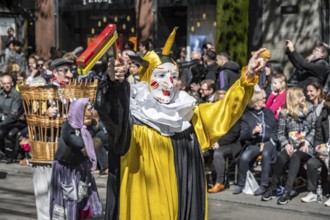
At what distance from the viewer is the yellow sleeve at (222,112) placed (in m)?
5.93

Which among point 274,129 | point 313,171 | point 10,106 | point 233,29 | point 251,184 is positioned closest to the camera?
point 313,171

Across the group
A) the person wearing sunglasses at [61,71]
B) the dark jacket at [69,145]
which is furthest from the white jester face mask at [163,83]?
the person wearing sunglasses at [61,71]

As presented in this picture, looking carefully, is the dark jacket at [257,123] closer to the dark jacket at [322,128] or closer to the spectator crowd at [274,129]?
the spectator crowd at [274,129]

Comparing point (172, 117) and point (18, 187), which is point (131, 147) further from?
point (18, 187)

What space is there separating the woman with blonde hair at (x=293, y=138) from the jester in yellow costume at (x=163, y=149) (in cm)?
441

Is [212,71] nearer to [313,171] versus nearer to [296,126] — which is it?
[296,126]

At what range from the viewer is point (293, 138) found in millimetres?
10461

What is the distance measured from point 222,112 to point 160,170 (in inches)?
26.5

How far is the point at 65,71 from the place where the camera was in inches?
374

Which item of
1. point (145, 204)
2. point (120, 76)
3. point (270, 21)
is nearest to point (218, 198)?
point (145, 204)

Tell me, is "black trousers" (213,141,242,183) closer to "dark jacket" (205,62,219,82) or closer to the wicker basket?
"dark jacket" (205,62,219,82)

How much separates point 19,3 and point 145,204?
1639 cm

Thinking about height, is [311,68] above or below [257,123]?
above

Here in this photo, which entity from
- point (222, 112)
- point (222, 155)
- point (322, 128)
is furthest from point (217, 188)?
point (222, 112)
